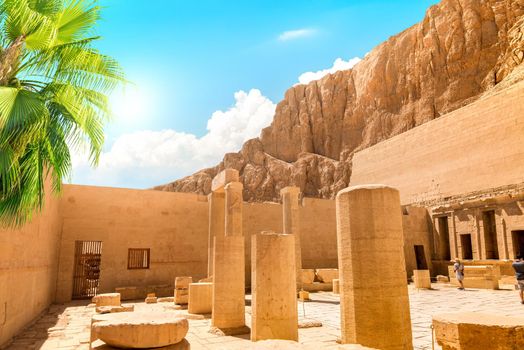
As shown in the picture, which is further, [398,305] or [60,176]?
[60,176]

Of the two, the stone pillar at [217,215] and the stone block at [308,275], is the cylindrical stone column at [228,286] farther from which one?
the stone block at [308,275]

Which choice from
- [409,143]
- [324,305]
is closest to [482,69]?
[409,143]

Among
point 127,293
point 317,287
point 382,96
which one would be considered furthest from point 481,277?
point 382,96

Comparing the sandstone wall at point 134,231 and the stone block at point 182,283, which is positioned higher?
the sandstone wall at point 134,231

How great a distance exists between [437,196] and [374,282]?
24.1 m

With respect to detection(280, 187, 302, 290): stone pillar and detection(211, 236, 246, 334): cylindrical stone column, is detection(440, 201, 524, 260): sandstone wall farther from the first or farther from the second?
detection(211, 236, 246, 334): cylindrical stone column

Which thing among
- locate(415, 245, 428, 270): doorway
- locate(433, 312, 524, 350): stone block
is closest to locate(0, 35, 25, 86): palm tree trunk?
locate(433, 312, 524, 350): stone block

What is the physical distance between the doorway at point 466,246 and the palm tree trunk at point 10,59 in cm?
2384

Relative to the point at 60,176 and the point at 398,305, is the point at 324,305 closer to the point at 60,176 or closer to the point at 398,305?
the point at 398,305

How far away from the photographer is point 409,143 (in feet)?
98.1

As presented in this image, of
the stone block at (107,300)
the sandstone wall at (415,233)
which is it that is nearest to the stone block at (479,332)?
the stone block at (107,300)

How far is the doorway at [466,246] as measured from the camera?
22.8 m

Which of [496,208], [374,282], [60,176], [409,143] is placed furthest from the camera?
[409,143]

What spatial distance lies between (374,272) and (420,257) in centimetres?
2198
